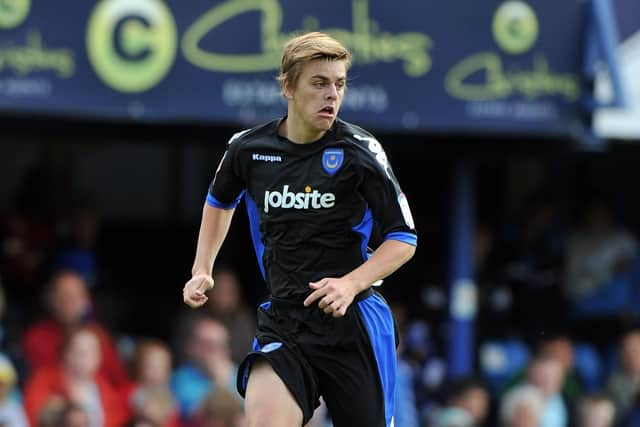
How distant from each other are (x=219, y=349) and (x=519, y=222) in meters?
3.71

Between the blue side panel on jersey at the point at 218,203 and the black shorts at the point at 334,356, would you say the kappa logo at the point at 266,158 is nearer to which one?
the blue side panel on jersey at the point at 218,203

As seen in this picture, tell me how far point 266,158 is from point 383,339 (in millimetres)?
859

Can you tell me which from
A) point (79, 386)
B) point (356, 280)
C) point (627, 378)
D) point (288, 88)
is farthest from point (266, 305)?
point (627, 378)

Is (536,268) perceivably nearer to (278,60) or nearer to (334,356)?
(278,60)

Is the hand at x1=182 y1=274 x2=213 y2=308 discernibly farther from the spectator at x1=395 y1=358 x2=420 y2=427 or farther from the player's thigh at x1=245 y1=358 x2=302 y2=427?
the spectator at x1=395 y1=358 x2=420 y2=427

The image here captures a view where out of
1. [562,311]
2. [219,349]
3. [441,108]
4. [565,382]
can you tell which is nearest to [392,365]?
[219,349]

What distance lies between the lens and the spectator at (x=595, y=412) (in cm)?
1086

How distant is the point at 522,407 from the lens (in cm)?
1058

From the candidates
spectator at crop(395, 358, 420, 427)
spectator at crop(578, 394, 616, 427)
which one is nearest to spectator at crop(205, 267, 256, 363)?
spectator at crop(395, 358, 420, 427)

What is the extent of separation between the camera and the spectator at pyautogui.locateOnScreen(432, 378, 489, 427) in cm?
1048

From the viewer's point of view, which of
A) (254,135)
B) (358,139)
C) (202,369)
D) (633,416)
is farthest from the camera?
(633,416)

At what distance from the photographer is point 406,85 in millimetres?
10320

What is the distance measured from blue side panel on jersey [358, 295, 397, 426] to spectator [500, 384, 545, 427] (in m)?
4.97

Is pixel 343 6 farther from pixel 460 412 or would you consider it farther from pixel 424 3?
pixel 460 412
